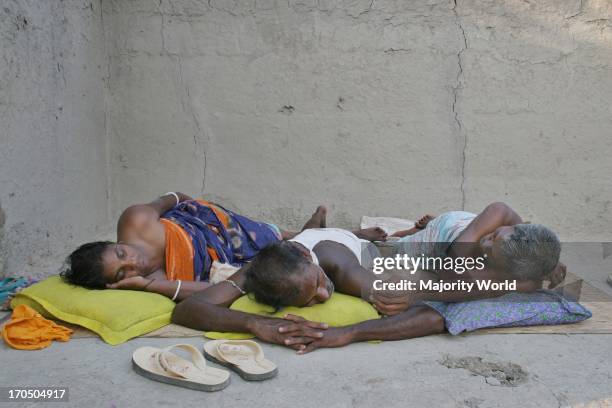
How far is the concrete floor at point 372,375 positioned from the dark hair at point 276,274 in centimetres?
26

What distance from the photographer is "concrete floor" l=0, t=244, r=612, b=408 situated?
2090 mm

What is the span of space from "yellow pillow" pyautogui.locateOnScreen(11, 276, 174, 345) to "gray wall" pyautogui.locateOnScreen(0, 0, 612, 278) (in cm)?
186

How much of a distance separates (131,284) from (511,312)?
1.86m

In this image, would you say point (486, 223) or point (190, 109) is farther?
point (190, 109)

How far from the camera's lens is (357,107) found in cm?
482

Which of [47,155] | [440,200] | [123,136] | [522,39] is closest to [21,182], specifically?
[47,155]

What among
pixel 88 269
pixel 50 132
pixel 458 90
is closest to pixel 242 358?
pixel 88 269

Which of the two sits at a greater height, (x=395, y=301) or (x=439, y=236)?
(x=439, y=236)

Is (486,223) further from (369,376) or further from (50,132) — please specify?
(50,132)

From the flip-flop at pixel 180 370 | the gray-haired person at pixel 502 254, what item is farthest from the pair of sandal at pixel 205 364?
the gray-haired person at pixel 502 254

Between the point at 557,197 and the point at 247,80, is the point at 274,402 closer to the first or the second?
the point at 247,80

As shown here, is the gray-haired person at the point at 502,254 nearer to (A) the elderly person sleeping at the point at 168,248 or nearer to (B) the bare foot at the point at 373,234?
(B) the bare foot at the point at 373,234

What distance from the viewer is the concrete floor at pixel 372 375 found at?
209 cm

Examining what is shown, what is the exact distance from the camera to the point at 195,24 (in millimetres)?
4754
